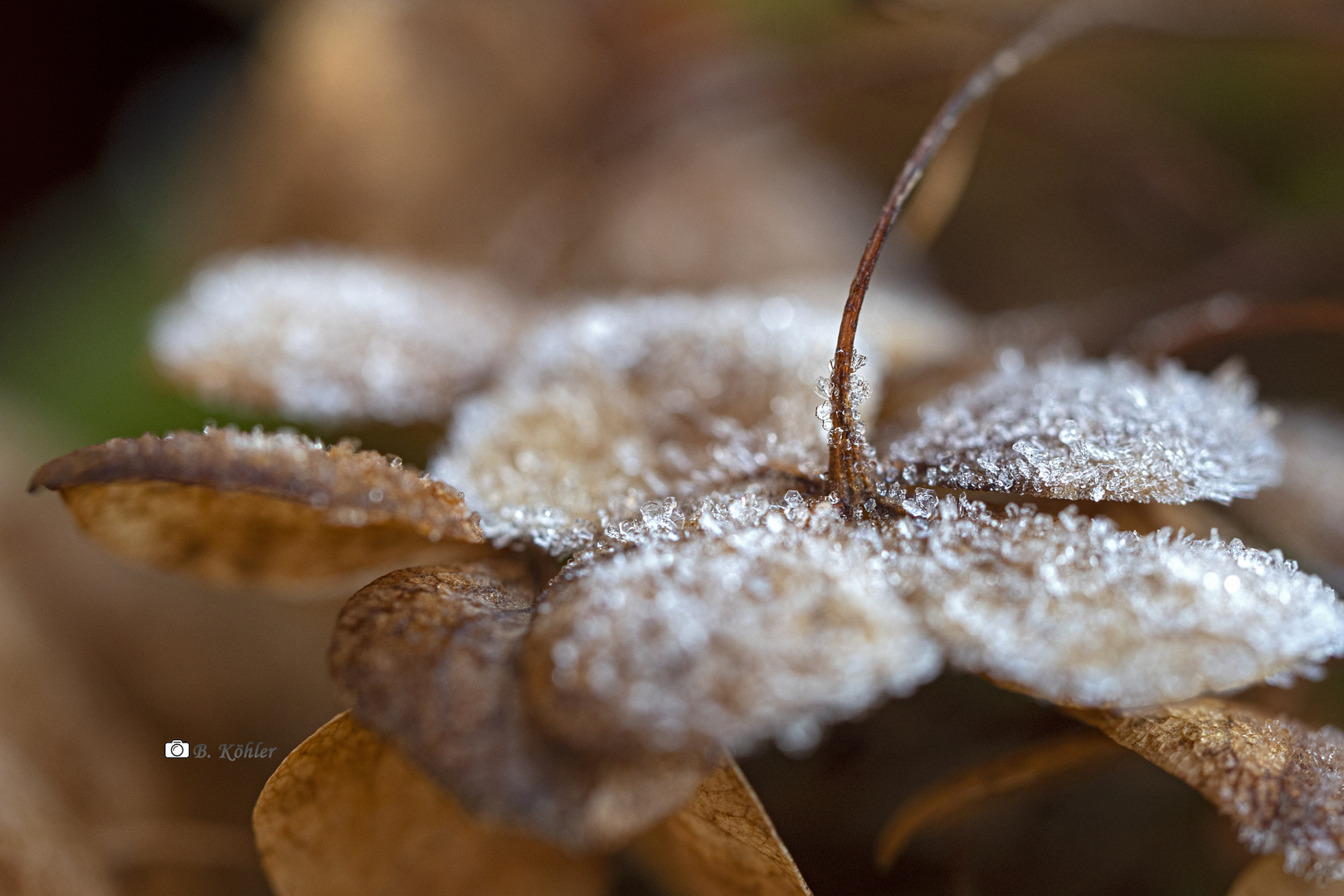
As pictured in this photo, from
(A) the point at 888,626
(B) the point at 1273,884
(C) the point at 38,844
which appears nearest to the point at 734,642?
(A) the point at 888,626

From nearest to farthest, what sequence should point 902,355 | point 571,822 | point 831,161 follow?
point 571,822, point 902,355, point 831,161

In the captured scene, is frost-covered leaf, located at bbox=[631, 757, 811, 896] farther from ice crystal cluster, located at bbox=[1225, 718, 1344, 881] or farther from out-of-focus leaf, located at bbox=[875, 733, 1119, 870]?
ice crystal cluster, located at bbox=[1225, 718, 1344, 881]

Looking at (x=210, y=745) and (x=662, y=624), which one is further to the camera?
(x=210, y=745)

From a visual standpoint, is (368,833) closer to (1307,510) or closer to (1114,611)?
(1114,611)

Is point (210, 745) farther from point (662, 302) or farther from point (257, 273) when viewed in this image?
point (662, 302)

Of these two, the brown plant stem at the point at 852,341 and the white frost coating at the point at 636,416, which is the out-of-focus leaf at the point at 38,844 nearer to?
the white frost coating at the point at 636,416

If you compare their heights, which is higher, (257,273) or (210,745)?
(257,273)

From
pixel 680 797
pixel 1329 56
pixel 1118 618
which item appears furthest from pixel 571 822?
pixel 1329 56
